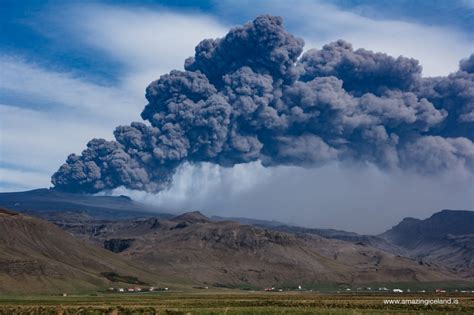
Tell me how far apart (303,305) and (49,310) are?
126 feet

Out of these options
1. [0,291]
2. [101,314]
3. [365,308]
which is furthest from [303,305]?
[0,291]

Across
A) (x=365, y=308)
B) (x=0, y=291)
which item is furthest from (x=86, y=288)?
(x=365, y=308)

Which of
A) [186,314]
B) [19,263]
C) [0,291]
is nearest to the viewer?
→ [186,314]

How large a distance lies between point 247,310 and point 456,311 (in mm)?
27718

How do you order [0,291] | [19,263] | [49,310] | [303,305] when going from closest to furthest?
[49,310] < [303,305] < [0,291] < [19,263]

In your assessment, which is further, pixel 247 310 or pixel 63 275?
pixel 63 275

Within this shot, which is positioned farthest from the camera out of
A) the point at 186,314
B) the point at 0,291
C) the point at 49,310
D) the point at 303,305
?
the point at 0,291

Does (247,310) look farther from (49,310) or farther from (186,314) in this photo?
(49,310)

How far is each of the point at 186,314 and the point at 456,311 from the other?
114 ft

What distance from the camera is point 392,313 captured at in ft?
298

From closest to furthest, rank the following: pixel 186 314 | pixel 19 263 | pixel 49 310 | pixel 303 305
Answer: pixel 186 314
pixel 49 310
pixel 303 305
pixel 19 263

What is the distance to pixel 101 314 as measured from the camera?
303 feet

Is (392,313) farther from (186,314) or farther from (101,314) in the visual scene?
(101,314)

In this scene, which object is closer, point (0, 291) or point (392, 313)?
point (392, 313)
